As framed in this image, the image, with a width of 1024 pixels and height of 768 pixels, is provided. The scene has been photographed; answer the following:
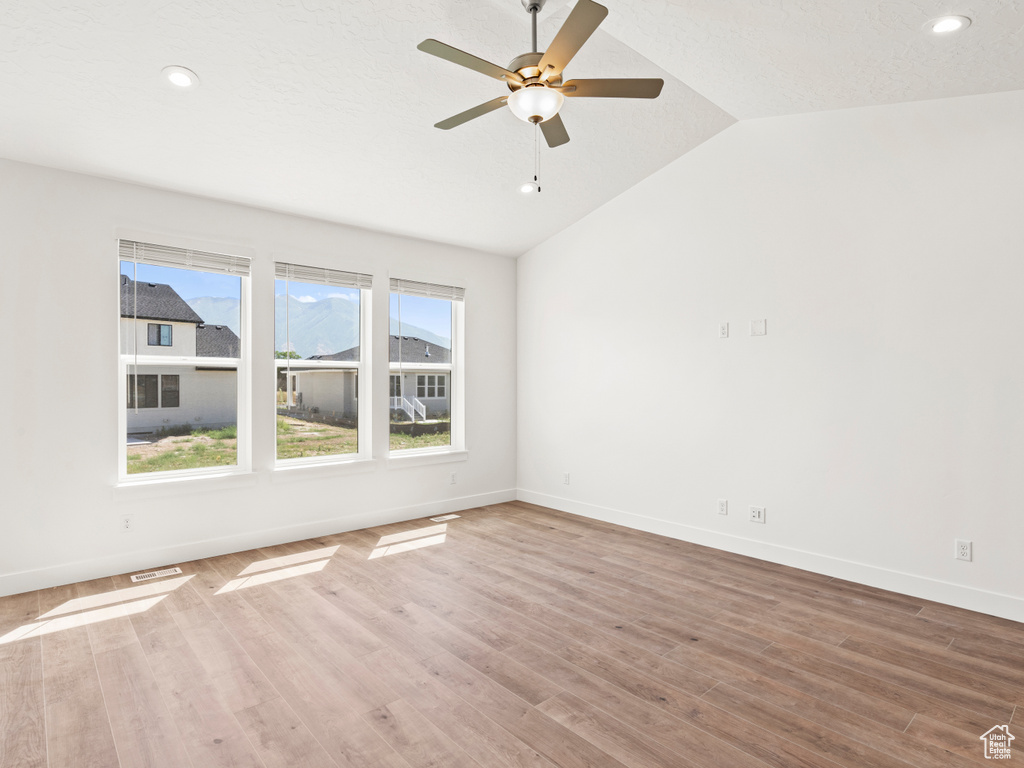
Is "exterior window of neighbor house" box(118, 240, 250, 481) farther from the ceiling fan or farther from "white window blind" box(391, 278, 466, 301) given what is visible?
the ceiling fan

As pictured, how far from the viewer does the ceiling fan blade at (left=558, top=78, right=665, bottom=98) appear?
2.40m

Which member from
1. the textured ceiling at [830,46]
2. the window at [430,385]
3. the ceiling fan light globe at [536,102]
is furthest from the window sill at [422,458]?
the textured ceiling at [830,46]

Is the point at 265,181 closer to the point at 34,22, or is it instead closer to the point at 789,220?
the point at 34,22

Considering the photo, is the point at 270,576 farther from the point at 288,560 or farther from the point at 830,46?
the point at 830,46

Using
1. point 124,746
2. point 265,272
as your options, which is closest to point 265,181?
point 265,272

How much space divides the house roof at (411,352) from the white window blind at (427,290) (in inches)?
16.8

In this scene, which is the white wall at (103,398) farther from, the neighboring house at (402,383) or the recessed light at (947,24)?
the recessed light at (947,24)

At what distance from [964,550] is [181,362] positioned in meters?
5.16

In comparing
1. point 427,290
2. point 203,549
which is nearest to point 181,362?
point 203,549

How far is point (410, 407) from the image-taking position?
5.29 m

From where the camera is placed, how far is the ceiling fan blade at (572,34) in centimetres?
195

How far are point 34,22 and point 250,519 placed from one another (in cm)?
319

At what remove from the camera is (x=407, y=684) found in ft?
7.79

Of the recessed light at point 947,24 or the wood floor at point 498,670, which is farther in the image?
the recessed light at point 947,24
